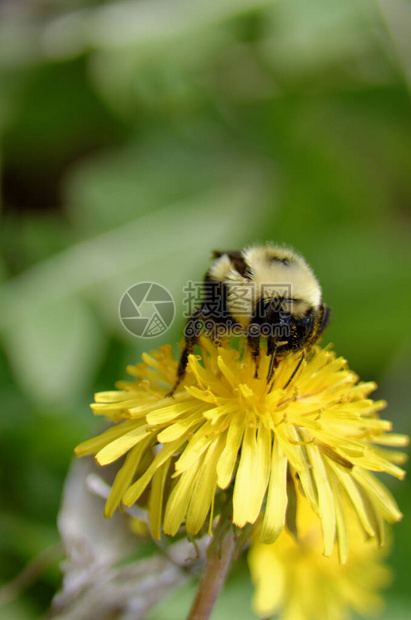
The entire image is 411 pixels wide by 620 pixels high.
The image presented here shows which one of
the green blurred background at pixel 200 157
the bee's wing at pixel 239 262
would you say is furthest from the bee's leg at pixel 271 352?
the green blurred background at pixel 200 157

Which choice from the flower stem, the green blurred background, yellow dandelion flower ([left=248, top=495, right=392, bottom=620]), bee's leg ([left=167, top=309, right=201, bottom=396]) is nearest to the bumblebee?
bee's leg ([left=167, top=309, right=201, bottom=396])

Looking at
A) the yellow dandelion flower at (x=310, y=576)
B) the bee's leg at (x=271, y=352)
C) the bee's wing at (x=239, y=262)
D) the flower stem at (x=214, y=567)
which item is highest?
Answer: the bee's wing at (x=239, y=262)

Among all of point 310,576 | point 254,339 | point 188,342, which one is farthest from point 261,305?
point 310,576

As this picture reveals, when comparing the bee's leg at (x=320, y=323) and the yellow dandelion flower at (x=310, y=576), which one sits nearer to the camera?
the bee's leg at (x=320, y=323)

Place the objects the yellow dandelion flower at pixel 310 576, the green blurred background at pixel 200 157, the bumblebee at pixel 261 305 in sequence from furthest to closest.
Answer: the green blurred background at pixel 200 157 → the yellow dandelion flower at pixel 310 576 → the bumblebee at pixel 261 305

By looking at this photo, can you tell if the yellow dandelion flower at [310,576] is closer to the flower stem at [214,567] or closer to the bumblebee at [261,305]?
the flower stem at [214,567]

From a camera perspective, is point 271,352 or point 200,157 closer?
point 271,352

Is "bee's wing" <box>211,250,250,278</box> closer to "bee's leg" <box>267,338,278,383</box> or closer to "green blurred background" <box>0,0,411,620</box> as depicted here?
"bee's leg" <box>267,338,278,383</box>

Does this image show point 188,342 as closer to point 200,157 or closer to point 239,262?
point 239,262

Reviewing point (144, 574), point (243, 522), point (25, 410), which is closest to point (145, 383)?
point (243, 522)
